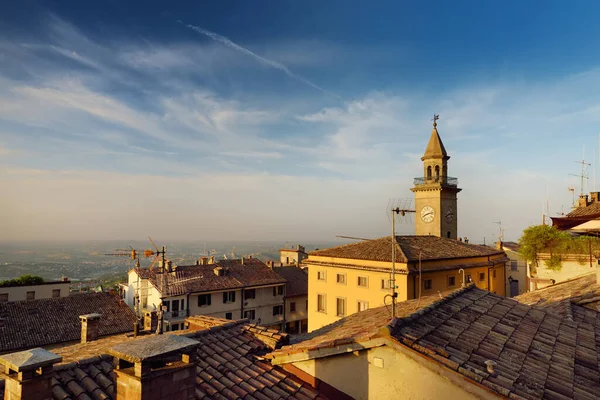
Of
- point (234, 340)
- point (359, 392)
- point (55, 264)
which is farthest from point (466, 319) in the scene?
point (55, 264)

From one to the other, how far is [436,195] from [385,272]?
2009 cm

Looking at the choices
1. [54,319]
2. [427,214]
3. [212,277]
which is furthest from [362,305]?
[54,319]

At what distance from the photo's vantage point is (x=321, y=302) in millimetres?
32906

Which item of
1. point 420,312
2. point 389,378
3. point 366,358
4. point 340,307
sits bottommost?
point 340,307

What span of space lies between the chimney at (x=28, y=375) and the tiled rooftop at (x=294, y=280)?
130 feet

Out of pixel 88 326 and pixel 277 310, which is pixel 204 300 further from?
pixel 88 326

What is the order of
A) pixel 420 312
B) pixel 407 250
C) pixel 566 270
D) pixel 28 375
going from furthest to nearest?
pixel 407 250, pixel 566 270, pixel 420 312, pixel 28 375

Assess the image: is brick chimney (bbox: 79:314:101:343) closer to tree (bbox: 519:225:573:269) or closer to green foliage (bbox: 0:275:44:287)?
green foliage (bbox: 0:275:44:287)

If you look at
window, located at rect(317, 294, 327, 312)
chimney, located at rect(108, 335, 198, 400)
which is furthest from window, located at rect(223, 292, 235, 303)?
chimney, located at rect(108, 335, 198, 400)

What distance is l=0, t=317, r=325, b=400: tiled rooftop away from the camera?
19.0 ft

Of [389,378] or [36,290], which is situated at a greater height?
[389,378]

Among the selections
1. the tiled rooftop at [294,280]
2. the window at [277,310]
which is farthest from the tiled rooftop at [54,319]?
the tiled rooftop at [294,280]

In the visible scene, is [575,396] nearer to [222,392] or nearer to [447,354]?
[447,354]

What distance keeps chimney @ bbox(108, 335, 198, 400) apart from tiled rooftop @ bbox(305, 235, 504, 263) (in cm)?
2354
